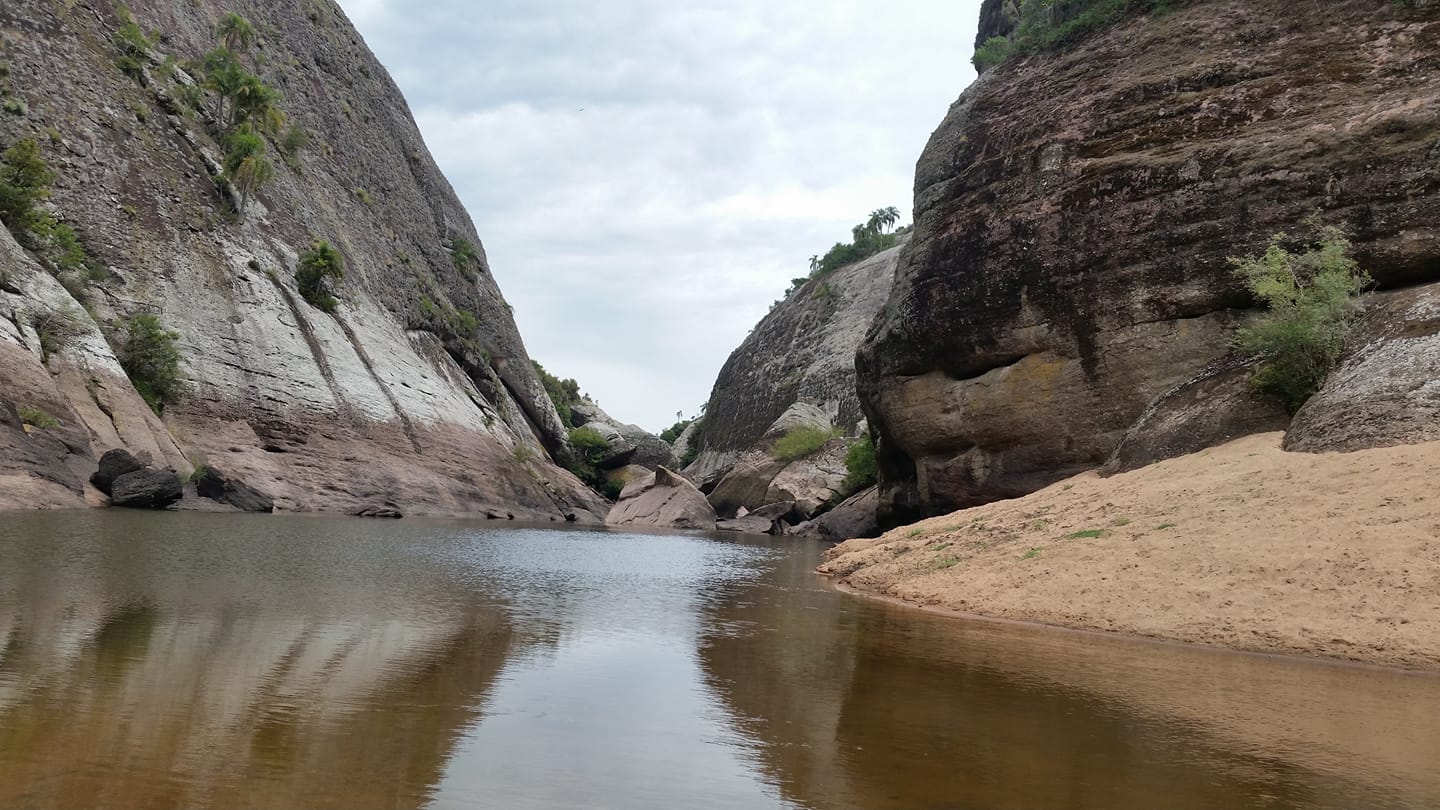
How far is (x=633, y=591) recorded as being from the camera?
15492mm

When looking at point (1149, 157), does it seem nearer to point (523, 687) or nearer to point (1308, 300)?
point (1308, 300)

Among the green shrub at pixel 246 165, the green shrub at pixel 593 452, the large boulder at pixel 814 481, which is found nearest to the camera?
the green shrub at pixel 246 165

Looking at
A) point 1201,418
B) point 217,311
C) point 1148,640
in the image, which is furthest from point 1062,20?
point 217,311

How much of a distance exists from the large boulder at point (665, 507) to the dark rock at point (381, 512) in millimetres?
18458

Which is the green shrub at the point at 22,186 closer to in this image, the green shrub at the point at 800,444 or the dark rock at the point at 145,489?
the dark rock at the point at 145,489

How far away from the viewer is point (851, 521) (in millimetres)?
45438

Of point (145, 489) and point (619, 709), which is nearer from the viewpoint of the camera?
point (619, 709)

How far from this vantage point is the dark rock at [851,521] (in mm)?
43500

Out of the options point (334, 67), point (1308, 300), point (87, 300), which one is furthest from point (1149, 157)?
point (334, 67)

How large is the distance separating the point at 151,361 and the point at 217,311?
19.5ft

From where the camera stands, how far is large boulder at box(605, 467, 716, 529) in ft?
182

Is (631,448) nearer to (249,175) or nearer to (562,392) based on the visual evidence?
(562,392)

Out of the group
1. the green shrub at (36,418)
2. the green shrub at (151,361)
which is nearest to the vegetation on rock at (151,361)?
the green shrub at (151,361)

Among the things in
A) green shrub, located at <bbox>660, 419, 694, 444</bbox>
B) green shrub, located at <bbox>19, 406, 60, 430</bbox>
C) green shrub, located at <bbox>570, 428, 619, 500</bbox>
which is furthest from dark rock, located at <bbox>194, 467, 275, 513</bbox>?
green shrub, located at <bbox>660, 419, 694, 444</bbox>
